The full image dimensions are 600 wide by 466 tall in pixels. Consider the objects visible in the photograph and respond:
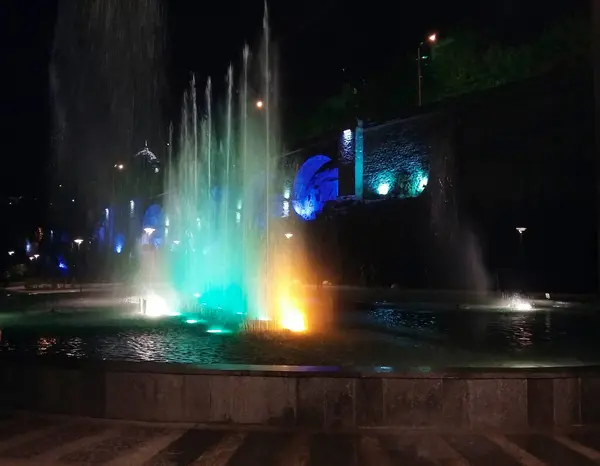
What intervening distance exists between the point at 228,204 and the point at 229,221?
8.68 ft

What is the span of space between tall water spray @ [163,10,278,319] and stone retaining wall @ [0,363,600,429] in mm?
9117

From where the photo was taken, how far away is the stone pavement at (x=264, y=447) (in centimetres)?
547

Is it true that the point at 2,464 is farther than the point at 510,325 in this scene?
No

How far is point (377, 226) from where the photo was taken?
141 feet

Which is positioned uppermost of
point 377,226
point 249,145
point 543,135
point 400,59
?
point 400,59

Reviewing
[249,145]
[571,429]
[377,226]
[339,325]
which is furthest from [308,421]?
[249,145]

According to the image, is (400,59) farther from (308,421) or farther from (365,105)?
(308,421)

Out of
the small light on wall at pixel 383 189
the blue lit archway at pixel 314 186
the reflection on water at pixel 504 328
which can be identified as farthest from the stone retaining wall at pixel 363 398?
the blue lit archway at pixel 314 186

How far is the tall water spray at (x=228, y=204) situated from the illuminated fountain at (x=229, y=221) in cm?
6

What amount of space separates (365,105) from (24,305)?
42131 mm

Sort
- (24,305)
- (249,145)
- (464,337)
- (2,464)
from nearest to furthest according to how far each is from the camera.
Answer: (2,464)
(464,337)
(24,305)
(249,145)

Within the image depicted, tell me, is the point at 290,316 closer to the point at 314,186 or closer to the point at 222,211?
the point at 222,211

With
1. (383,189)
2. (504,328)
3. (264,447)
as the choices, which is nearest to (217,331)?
(504,328)

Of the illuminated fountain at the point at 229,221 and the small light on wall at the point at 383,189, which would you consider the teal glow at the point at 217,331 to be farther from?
the small light on wall at the point at 383,189
